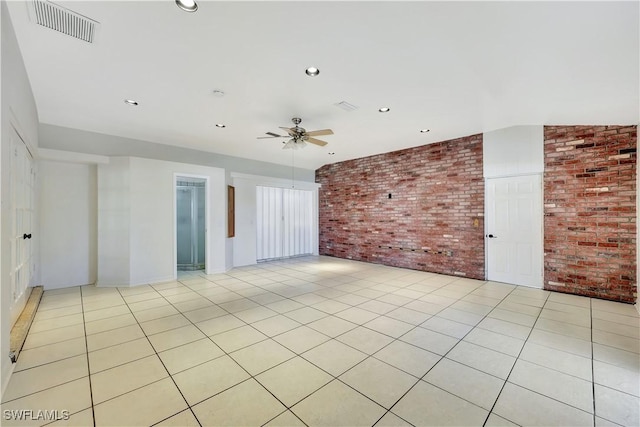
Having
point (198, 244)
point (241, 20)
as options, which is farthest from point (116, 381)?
point (198, 244)

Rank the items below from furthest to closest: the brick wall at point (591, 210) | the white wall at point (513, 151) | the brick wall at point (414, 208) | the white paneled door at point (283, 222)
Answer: the white paneled door at point (283, 222) < the brick wall at point (414, 208) < the white wall at point (513, 151) < the brick wall at point (591, 210)

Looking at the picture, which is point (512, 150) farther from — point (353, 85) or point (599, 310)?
point (353, 85)

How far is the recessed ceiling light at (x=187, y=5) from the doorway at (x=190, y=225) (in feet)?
17.6

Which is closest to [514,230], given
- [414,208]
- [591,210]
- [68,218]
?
[591,210]

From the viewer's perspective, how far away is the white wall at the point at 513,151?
482 cm

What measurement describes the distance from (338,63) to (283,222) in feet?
19.8

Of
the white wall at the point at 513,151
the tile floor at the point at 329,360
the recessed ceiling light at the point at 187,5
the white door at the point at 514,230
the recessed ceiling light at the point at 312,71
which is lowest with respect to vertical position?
the tile floor at the point at 329,360

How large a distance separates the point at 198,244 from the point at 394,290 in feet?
17.1

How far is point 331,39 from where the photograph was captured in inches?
96.0

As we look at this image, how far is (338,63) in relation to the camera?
2828mm

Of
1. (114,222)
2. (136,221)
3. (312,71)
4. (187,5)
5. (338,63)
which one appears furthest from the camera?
(136,221)

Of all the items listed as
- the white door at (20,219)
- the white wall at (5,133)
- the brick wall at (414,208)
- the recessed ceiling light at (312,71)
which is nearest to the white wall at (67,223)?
the white door at (20,219)

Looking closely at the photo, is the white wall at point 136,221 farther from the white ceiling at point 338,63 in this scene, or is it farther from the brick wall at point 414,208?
the brick wall at point 414,208

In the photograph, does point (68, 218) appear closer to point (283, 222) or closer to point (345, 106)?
point (283, 222)
